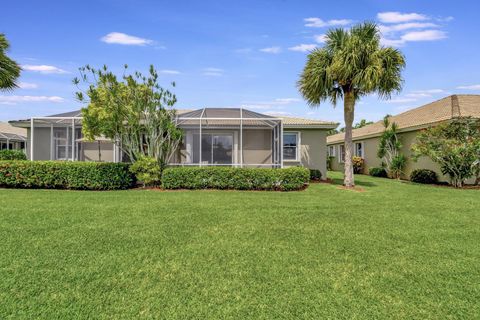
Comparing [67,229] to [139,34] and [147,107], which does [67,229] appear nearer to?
[147,107]

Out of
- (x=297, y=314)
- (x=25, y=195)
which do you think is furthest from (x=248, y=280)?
(x=25, y=195)

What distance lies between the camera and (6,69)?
1275 cm

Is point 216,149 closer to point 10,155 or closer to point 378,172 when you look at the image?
point 378,172

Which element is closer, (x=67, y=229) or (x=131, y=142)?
(x=67, y=229)

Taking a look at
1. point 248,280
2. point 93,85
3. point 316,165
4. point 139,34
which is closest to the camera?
point 248,280

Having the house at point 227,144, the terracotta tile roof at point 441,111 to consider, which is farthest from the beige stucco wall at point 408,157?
the house at point 227,144

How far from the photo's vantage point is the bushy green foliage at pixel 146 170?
11.3 metres

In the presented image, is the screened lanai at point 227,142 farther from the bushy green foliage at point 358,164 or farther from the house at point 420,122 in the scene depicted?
the bushy green foliage at point 358,164

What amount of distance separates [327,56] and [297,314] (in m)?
11.6

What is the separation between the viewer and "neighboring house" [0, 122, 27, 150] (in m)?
24.4

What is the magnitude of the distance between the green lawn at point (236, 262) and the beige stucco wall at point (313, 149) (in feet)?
28.1

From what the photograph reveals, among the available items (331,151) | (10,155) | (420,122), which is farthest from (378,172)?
(10,155)

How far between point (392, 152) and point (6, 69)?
2150cm

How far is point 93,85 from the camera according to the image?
433 inches
